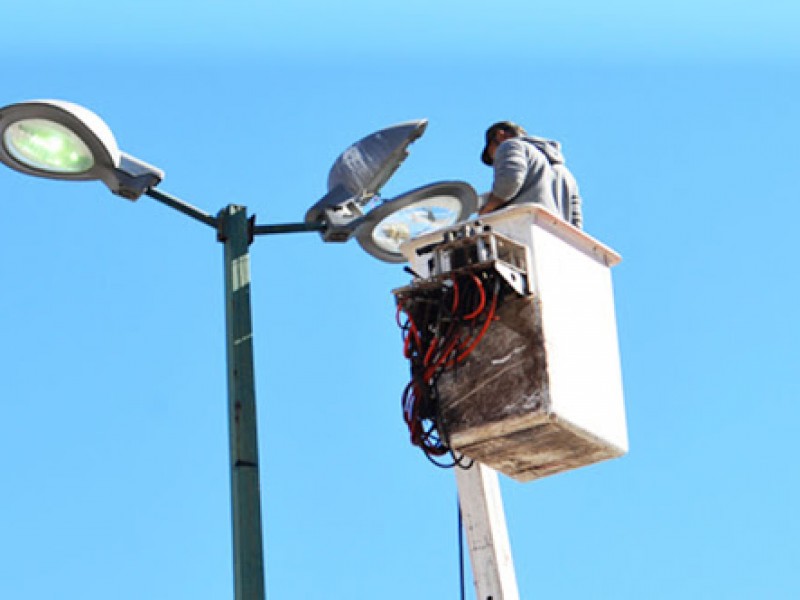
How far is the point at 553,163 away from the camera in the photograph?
7527mm

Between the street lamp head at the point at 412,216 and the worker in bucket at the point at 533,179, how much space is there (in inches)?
30.3

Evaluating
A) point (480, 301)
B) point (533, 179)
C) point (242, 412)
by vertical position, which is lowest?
point (242, 412)

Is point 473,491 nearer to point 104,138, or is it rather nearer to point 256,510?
point 256,510

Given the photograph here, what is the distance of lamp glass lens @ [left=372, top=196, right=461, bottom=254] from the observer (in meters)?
6.31

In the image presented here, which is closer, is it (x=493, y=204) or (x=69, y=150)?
(x=69, y=150)

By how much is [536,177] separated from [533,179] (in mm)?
20

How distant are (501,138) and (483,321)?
5.32 feet

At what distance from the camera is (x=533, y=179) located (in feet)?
24.0

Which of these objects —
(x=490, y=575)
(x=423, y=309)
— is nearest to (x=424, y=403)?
(x=423, y=309)

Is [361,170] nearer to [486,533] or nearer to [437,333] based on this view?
[437,333]

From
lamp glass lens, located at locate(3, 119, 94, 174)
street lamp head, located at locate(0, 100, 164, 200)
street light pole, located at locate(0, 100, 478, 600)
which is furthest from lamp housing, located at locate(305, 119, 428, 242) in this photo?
lamp glass lens, located at locate(3, 119, 94, 174)

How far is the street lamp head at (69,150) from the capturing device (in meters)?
5.86

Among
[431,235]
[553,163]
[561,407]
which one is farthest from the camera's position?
[553,163]

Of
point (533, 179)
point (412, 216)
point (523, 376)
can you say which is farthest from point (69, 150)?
point (533, 179)
